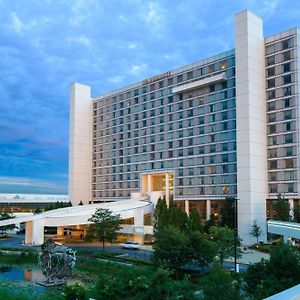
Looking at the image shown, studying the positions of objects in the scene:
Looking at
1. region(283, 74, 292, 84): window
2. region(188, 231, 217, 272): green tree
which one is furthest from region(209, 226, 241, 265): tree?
region(283, 74, 292, 84): window

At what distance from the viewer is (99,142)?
118m

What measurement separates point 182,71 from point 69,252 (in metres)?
60.9

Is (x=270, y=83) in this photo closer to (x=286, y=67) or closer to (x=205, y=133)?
(x=286, y=67)

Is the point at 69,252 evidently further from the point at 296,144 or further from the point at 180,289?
the point at 296,144

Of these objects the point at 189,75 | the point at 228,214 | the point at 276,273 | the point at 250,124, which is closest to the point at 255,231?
the point at 228,214

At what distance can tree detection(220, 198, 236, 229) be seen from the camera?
240 feet

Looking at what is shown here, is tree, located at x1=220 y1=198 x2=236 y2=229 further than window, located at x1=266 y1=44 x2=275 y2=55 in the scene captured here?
No

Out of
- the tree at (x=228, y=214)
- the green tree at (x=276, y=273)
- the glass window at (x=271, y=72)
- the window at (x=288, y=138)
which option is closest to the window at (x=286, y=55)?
the glass window at (x=271, y=72)

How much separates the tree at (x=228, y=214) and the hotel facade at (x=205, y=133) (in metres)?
2.46

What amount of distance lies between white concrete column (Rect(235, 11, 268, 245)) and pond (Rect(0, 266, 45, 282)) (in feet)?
138

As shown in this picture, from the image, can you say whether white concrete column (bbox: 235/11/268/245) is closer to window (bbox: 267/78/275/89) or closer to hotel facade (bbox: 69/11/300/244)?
hotel facade (bbox: 69/11/300/244)

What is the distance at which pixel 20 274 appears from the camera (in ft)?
141

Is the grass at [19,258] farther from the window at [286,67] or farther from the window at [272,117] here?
the window at [286,67]

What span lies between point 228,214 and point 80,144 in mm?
57475
